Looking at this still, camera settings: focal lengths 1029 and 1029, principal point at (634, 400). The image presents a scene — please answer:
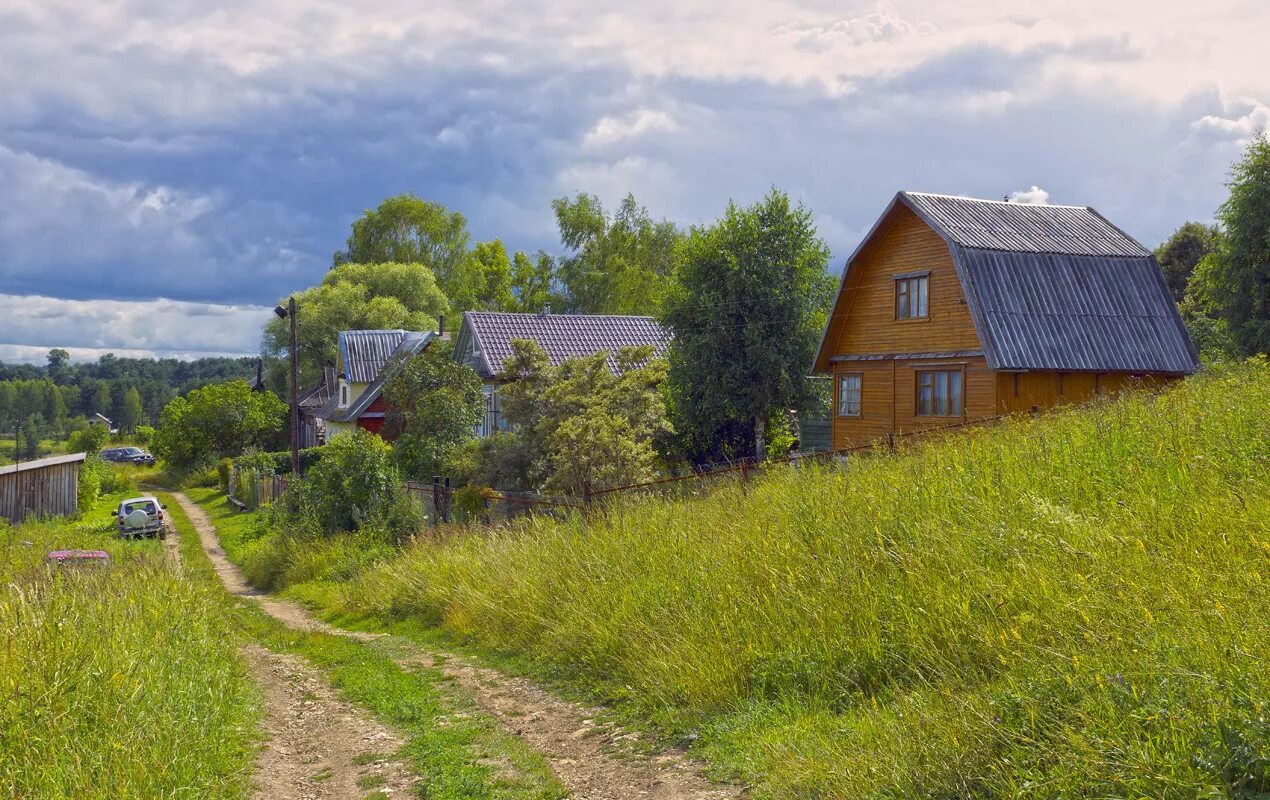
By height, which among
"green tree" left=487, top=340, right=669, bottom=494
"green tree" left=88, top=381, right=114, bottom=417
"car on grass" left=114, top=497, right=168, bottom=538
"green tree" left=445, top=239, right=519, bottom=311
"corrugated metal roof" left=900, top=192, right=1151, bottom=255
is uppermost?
"green tree" left=445, top=239, right=519, bottom=311

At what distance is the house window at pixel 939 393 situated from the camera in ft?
88.3

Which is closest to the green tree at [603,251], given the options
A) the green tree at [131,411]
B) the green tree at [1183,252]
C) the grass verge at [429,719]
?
the green tree at [1183,252]

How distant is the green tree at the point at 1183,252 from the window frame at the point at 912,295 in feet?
77.3

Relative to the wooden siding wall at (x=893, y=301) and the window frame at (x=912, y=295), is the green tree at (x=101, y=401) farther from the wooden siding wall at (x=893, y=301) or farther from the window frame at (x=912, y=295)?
the window frame at (x=912, y=295)

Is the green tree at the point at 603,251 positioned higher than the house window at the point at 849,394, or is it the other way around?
the green tree at the point at 603,251

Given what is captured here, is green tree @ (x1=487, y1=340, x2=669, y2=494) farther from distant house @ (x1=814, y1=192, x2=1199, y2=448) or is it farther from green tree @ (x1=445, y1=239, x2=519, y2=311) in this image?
green tree @ (x1=445, y1=239, x2=519, y2=311)

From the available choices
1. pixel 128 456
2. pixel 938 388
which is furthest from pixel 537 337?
pixel 128 456

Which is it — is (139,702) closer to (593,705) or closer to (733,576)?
(593,705)

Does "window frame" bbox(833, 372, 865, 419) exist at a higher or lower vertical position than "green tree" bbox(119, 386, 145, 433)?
higher

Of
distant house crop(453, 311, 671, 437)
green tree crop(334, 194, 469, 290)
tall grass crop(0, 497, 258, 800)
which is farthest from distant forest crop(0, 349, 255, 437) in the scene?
tall grass crop(0, 497, 258, 800)

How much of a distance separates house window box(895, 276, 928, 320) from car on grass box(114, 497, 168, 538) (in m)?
24.1

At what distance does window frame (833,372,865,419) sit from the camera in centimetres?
3028

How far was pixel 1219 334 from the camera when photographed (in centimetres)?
3070

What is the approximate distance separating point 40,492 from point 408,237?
132ft
